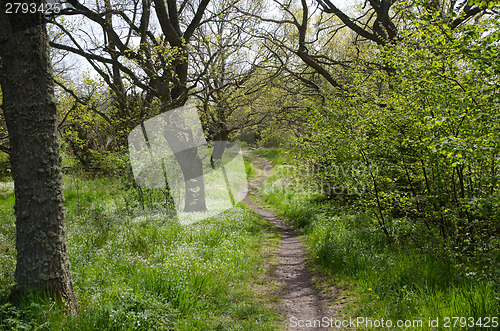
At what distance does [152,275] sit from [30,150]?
101 inches

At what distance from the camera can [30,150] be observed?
3.74 meters

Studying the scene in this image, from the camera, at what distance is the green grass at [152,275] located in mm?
3666

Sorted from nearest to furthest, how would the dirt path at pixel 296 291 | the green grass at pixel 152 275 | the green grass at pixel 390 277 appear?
the green grass at pixel 152 275 < the green grass at pixel 390 277 < the dirt path at pixel 296 291

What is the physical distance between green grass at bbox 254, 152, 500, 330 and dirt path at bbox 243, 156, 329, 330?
410 mm

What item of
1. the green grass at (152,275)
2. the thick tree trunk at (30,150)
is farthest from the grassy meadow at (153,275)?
the thick tree trunk at (30,150)

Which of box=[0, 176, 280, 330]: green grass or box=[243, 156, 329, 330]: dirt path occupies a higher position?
box=[0, 176, 280, 330]: green grass

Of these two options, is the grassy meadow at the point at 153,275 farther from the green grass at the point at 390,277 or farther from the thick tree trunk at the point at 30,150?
the green grass at the point at 390,277

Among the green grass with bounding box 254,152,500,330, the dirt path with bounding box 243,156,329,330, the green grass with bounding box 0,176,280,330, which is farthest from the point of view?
the dirt path with bounding box 243,156,329,330

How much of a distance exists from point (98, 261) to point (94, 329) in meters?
2.37

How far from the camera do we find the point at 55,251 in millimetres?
3852

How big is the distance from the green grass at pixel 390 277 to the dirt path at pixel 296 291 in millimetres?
410

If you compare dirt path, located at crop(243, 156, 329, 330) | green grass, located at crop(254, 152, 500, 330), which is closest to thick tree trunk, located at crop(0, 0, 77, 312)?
dirt path, located at crop(243, 156, 329, 330)

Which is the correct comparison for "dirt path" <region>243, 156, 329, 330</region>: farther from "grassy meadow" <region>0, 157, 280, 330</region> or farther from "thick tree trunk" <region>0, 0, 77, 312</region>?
"thick tree trunk" <region>0, 0, 77, 312</region>

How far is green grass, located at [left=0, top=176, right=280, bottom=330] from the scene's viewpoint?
12.0ft
